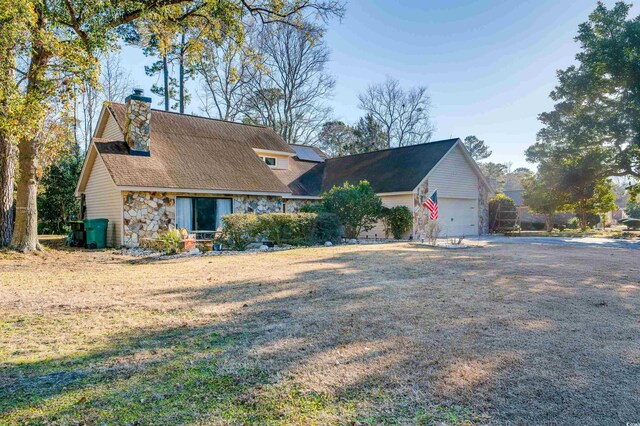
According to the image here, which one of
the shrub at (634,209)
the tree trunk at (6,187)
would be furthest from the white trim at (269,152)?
the shrub at (634,209)

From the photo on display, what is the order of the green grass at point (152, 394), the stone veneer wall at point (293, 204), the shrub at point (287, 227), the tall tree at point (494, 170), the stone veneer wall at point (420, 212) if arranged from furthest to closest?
1. the tall tree at point (494, 170)
2. the stone veneer wall at point (293, 204)
3. the stone veneer wall at point (420, 212)
4. the shrub at point (287, 227)
5. the green grass at point (152, 394)

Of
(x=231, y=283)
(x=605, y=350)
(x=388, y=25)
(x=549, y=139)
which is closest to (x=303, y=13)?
(x=388, y=25)

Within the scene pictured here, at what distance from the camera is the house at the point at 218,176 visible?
601 inches

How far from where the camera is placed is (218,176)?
17250mm

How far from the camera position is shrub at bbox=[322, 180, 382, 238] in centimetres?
1703

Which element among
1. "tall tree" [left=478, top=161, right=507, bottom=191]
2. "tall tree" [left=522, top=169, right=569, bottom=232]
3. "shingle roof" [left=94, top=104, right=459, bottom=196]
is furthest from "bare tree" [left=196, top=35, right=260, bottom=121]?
"tall tree" [left=478, top=161, right=507, bottom=191]

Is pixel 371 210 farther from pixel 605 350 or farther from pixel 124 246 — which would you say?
pixel 605 350

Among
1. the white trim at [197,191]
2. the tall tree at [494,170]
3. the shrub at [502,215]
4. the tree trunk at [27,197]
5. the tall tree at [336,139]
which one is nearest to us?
the tree trunk at [27,197]

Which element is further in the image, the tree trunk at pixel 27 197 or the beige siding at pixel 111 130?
the beige siding at pixel 111 130

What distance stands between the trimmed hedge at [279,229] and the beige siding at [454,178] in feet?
24.2

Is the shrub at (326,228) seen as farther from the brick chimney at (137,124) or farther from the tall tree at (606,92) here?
the tall tree at (606,92)

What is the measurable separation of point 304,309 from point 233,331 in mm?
1138

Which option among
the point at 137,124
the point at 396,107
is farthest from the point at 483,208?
the point at 396,107

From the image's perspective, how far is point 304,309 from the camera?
16.8 feet
